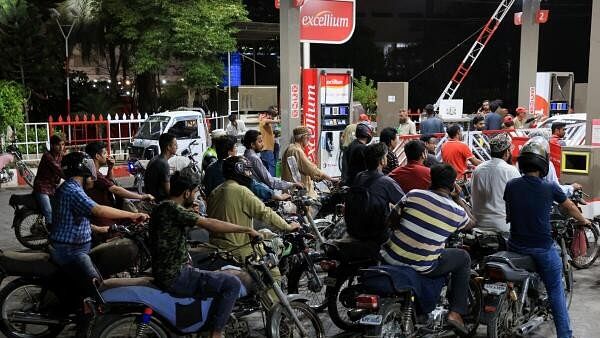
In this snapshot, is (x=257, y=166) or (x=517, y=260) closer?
(x=517, y=260)

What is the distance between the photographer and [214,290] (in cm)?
480

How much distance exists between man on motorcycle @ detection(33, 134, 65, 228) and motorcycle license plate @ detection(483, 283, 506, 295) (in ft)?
19.1

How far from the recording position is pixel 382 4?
32719 millimetres

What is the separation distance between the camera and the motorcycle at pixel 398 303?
4957 mm

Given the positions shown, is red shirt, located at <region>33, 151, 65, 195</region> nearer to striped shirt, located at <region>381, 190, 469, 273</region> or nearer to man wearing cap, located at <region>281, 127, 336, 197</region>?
man wearing cap, located at <region>281, 127, 336, 197</region>

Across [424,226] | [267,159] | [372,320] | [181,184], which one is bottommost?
[372,320]

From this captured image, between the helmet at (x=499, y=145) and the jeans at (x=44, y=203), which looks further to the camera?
the jeans at (x=44, y=203)

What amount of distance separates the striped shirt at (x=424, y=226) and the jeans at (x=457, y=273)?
117mm

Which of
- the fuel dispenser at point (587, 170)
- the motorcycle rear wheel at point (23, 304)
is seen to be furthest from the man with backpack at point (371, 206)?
the fuel dispenser at point (587, 170)

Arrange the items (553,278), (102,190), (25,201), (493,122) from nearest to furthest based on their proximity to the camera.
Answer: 1. (553,278)
2. (102,190)
3. (25,201)
4. (493,122)

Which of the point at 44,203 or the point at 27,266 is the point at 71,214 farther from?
the point at 44,203

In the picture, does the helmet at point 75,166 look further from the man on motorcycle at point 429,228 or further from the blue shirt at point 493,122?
the blue shirt at point 493,122

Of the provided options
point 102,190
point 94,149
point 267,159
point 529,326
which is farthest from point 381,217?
point 267,159

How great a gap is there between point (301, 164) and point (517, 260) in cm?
391
